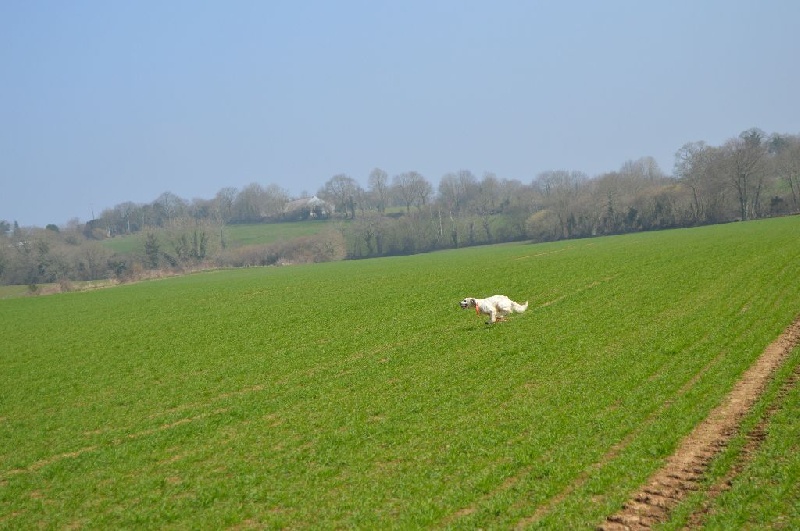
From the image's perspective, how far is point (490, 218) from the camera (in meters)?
143

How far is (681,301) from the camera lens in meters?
27.5

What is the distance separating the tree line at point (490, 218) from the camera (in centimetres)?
10831

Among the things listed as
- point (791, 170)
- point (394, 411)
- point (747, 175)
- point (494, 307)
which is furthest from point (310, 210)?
point (394, 411)

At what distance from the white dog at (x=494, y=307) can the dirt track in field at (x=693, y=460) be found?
1085cm

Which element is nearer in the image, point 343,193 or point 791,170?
point 791,170

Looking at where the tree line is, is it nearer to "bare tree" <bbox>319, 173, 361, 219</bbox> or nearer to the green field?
"bare tree" <bbox>319, 173, 361, 219</bbox>

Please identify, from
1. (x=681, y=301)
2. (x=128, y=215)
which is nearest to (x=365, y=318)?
(x=681, y=301)

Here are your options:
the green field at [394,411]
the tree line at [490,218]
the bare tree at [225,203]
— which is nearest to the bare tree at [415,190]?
the tree line at [490,218]

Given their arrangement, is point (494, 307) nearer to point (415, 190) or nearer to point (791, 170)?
point (791, 170)

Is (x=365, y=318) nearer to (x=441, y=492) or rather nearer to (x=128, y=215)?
(x=441, y=492)

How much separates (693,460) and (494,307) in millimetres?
15313

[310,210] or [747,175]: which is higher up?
[310,210]

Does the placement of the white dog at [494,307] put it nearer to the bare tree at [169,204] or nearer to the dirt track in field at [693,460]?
the dirt track in field at [693,460]

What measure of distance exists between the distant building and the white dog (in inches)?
5540
